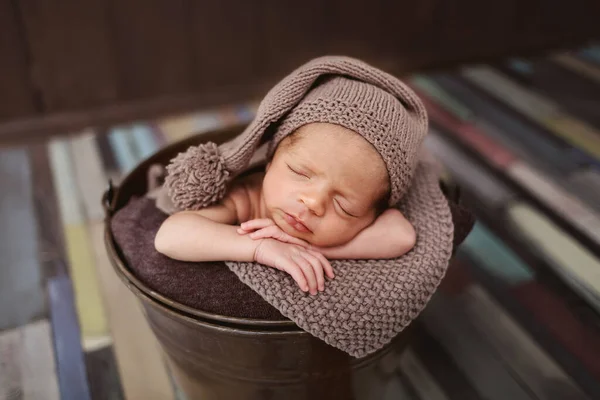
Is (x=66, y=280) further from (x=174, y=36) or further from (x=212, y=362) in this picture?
(x=174, y=36)

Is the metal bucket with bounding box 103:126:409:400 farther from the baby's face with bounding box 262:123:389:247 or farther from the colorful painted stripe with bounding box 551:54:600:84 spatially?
the colorful painted stripe with bounding box 551:54:600:84

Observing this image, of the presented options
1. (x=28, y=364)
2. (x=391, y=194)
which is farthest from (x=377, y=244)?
(x=28, y=364)

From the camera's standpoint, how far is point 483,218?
152 cm

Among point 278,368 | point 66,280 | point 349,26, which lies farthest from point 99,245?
point 349,26

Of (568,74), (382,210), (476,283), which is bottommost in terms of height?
(476,283)

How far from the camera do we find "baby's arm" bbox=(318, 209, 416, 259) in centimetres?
85

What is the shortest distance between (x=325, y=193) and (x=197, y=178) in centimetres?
20

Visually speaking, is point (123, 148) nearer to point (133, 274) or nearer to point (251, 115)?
point (251, 115)

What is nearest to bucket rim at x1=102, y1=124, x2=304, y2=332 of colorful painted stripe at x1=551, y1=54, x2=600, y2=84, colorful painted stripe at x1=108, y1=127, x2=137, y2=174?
colorful painted stripe at x1=108, y1=127, x2=137, y2=174

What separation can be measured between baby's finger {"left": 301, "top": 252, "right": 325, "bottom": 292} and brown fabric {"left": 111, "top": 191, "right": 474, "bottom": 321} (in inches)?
2.7

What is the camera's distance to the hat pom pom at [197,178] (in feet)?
2.79

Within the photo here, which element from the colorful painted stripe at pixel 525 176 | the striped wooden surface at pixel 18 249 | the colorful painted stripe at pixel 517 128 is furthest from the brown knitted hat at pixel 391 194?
the colorful painted stripe at pixel 517 128

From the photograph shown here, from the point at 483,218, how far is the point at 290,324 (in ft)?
3.10

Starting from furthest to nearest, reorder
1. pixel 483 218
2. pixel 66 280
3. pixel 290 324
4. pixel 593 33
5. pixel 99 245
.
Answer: pixel 593 33
pixel 483 218
pixel 99 245
pixel 66 280
pixel 290 324
